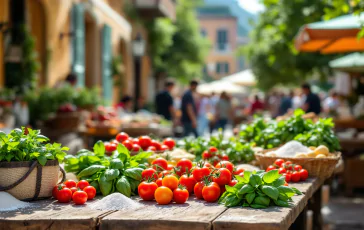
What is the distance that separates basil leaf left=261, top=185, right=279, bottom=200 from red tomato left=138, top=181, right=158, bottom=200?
68cm

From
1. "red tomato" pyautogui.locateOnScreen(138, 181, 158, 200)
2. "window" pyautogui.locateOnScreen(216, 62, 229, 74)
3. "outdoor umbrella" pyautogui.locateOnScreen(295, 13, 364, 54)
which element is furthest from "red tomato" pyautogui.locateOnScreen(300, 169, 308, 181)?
"window" pyautogui.locateOnScreen(216, 62, 229, 74)

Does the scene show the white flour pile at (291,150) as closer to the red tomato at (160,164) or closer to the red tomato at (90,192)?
the red tomato at (160,164)

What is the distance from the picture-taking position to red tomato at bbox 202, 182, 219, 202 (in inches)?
165

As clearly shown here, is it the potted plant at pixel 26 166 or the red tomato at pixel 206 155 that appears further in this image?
the red tomato at pixel 206 155

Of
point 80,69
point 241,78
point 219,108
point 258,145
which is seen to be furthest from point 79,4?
point 241,78

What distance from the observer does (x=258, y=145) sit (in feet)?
22.3

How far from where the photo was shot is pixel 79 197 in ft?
13.6

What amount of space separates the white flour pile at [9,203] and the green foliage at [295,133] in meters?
2.95

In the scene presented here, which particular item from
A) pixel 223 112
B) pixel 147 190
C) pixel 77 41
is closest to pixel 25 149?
pixel 147 190

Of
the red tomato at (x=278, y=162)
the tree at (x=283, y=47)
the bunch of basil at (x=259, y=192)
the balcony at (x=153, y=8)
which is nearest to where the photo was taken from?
the bunch of basil at (x=259, y=192)

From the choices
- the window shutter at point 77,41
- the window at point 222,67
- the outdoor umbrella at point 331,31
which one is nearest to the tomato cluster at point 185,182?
the outdoor umbrella at point 331,31

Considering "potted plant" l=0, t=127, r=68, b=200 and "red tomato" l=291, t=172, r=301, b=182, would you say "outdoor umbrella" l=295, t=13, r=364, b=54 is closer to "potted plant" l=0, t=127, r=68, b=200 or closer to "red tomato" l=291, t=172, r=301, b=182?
"red tomato" l=291, t=172, r=301, b=182

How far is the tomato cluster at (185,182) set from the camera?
4.16 meters

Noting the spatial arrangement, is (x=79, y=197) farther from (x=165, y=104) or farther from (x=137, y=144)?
(x=165, y=104)
